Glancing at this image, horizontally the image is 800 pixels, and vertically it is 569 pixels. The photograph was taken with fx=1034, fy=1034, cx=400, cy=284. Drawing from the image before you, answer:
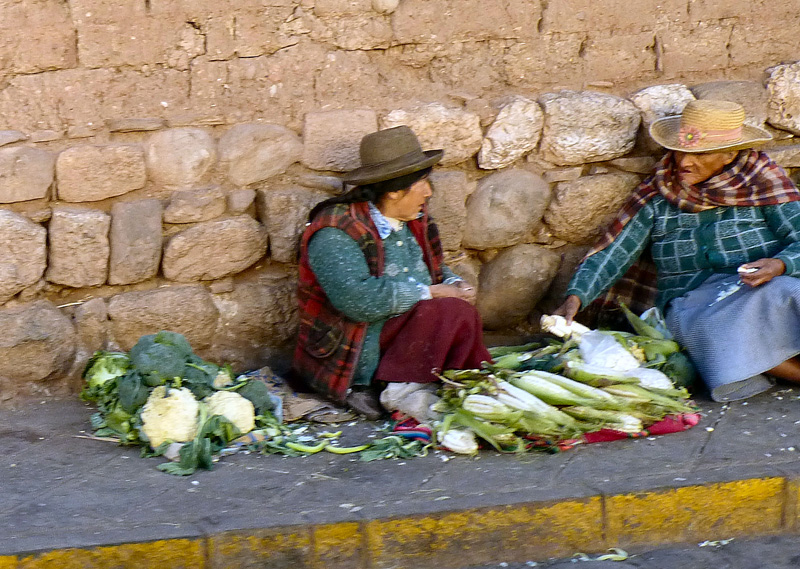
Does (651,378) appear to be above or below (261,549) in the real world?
above

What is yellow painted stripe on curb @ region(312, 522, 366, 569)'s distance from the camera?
3084mm

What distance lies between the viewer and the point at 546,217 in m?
4.80

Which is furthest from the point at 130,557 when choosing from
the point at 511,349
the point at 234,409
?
the point at 511,349

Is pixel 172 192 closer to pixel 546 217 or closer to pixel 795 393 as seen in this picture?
pixel 546 217

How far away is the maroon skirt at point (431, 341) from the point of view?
13.3 ft

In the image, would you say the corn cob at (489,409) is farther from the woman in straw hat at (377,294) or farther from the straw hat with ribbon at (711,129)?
the straw hat with ribbon at (711,129)

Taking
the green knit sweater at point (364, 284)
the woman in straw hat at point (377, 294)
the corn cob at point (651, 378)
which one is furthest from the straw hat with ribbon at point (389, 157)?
the corn cob at point (651, 378)

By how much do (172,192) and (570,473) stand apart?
6.55 feet

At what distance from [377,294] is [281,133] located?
880mm

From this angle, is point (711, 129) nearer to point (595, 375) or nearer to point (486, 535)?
point (595, 375)

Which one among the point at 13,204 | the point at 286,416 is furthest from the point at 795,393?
the point at 13,204

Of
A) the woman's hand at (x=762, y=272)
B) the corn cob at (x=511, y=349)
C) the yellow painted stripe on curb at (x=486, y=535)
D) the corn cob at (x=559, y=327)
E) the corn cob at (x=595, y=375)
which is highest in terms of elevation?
the woman's hand at (x=762, y=272)

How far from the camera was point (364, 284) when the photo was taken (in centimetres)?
396

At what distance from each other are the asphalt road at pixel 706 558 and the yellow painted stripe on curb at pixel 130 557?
0.88 meters
